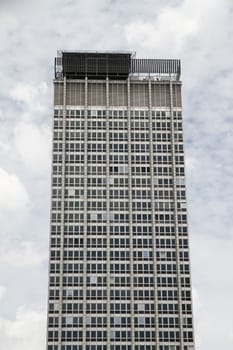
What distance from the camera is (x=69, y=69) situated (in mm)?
178875

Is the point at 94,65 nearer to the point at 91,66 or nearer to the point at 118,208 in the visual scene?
the point at 91,66

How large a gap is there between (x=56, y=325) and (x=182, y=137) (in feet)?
204

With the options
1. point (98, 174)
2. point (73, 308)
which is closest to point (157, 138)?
point (98, 174)

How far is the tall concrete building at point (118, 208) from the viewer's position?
152125 mm

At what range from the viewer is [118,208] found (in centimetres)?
16462

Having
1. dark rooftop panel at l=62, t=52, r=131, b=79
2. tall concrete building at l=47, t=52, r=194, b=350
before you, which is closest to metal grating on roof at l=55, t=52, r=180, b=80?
dark rooftop panel at l=62, t=52, r=131, b=79

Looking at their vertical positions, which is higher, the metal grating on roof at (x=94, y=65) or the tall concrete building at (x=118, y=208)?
the metal grating on roof at (x=94, y=65)

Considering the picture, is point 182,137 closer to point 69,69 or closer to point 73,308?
point 69,69

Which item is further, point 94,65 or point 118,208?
point 94,65

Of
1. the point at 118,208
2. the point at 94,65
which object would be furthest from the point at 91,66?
the point at 118,208

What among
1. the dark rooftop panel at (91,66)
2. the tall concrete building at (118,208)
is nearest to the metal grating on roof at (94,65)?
the dark rooftop panel at (91,66)

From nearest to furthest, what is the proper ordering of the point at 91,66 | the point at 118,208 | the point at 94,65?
1. the point at 118,208
2. the point at 91,66
3. the point at 94,65

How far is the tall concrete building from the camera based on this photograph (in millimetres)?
152125

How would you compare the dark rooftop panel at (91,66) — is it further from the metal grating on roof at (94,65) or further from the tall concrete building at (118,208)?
the tall concrete building at (118,208)
